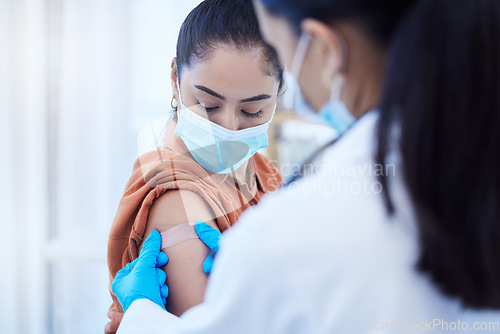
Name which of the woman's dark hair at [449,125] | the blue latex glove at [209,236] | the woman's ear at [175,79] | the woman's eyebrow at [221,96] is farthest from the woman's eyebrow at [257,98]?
the woman's dark hair at [449,125]

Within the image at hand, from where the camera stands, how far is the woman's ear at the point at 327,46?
54 centimetres

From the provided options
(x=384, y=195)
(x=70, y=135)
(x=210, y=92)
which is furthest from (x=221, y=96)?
(x=70, y=135)

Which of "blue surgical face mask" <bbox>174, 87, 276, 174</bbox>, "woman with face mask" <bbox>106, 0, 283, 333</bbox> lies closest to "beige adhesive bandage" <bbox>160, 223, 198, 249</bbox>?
"woman with face mask" <bbox>106, 0, 283, 333</bbox>

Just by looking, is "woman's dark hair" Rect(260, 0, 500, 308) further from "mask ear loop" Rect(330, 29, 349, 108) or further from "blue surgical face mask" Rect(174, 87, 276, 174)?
"blue surgical face mask" Rect(174, 87, 276, 174)

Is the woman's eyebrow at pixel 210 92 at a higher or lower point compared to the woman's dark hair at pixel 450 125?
lower

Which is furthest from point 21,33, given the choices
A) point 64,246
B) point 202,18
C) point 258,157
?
point 258,157

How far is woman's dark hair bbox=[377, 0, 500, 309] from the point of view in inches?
17.8

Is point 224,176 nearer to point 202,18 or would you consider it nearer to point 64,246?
→ point 202,18

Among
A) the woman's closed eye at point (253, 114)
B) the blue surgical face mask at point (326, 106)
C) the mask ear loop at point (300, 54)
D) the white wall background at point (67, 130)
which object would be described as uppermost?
the mask ear loop at point (300, 54)

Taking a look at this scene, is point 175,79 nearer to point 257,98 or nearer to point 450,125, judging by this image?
point 257,98

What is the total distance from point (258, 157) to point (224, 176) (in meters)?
0.31

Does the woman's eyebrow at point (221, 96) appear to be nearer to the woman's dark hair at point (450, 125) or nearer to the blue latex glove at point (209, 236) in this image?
the blue latex glove at point (209, 236)

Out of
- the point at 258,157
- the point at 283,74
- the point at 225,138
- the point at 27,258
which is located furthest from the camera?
the point at 27,258

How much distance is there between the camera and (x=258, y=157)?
59.1 inches
